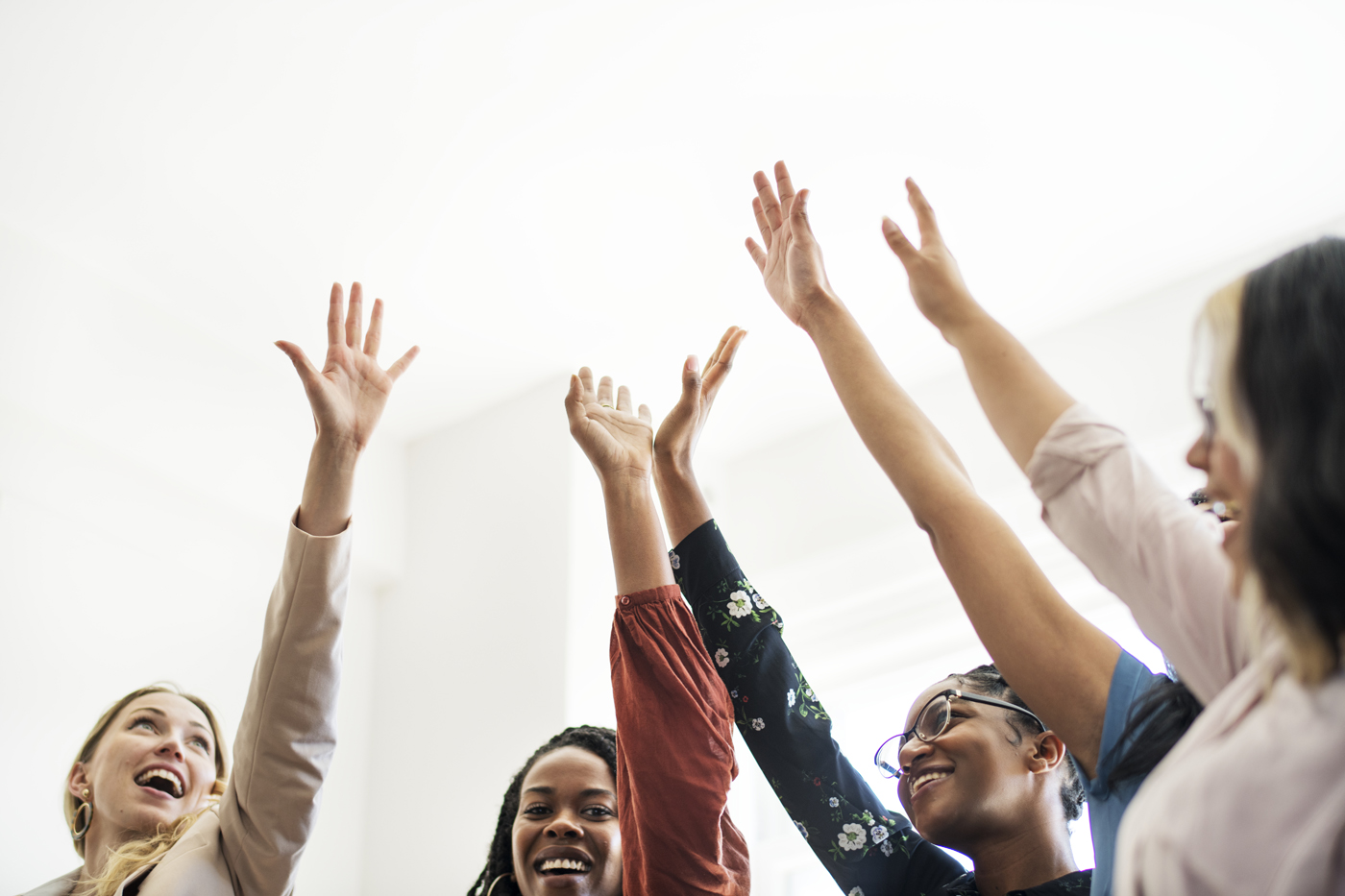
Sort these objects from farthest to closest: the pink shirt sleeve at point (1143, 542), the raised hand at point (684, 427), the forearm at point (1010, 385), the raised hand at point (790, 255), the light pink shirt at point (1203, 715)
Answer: the raised hand at point (684, 427), the raised hand at point (790, 255), the forearm at point (1010, 385), the pink shirt sleeve at point (1143, 542), the light pink shirt at point (1203, 715)

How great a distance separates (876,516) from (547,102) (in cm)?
133

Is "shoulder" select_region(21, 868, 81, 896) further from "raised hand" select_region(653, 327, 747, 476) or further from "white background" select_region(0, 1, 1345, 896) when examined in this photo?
"raised hand" select_region(653, 327, 747, 476)

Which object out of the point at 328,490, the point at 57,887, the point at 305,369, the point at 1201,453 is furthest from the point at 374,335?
the point at 1201,453

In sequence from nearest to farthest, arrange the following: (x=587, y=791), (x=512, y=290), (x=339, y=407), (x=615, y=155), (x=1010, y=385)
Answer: (x=1010, y=385)
(x=339, y=407)
(x=587, y=791)
(x=615, y=155)
(x=512, y=290)

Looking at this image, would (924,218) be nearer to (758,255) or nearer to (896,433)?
(896,433)

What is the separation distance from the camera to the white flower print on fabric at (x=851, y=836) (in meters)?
1.32

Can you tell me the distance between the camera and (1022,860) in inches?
52.8

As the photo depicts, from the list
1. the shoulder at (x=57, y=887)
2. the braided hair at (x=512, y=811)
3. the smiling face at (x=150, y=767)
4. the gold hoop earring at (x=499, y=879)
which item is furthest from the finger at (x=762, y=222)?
the shoulder at (x=57, y=887)

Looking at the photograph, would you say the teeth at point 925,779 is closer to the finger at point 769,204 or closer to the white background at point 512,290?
the finger at point 769,204

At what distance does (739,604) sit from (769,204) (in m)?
0.50

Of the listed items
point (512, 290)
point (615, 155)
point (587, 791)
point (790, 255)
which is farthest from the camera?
point (512, 290)

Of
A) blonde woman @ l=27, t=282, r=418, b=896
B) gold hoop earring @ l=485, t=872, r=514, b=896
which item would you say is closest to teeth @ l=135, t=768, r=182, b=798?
blonde woman @ l=27, t=282, r=418, b=896

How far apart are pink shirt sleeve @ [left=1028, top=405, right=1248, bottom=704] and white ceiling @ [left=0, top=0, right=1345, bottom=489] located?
1.58 m

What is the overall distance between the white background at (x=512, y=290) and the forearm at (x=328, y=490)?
1.03 metres
